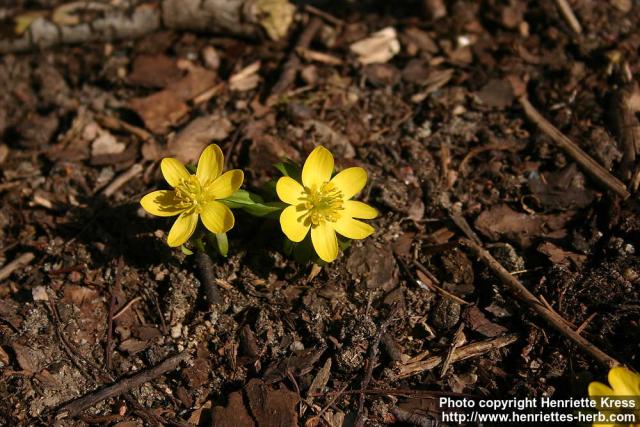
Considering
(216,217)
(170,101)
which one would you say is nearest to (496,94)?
(216,217)

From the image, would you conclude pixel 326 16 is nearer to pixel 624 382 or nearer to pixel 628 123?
pixel 628 123

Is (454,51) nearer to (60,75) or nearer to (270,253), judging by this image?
(270,253)

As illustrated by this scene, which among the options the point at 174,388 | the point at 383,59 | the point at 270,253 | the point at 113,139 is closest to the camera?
the point at 174,388

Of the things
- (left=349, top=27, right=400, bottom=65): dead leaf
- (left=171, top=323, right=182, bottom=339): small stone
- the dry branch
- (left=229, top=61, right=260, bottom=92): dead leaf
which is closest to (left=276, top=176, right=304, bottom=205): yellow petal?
(left=171, top=323, right=182, bottom=339): small stone

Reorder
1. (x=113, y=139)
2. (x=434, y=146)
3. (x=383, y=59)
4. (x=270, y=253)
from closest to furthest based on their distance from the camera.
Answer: (x=270, y=253), (x=434, y=146), (x=113, y=139), (x=383, y=59)

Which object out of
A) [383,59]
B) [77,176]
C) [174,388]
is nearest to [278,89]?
[383,59]

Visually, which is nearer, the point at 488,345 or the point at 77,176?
the point at 488,345
